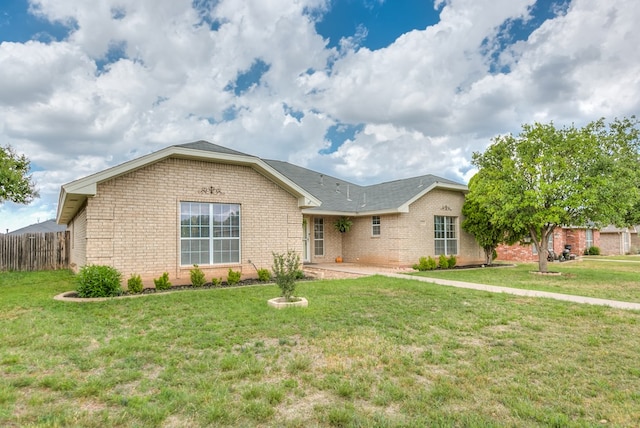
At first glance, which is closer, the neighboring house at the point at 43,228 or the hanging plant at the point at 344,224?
the hanging plant at the point at 344,224

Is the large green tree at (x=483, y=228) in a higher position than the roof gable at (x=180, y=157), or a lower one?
lower

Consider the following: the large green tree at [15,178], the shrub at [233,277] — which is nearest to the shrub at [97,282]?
the shrub at [233,277]

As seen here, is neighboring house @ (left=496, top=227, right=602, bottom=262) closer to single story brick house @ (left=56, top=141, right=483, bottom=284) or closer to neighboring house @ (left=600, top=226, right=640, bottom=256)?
neighboring house @ (left=600, top=226, right=640, bottom=256)

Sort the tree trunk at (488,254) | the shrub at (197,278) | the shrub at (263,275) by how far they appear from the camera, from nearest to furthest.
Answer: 1. the shrub at (197,278)
2. the shrub at (263,275)
3. the tree trunk at (488,254)

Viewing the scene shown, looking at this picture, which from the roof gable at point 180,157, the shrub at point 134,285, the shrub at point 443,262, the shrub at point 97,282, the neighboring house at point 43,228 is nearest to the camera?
the shrub at point 97,282

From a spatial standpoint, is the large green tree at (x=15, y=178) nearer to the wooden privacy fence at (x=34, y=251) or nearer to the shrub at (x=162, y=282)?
the wooden privacy fence at (x=34, y=251)

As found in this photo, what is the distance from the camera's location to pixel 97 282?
8.73 meters

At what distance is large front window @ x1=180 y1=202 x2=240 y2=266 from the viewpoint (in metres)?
11.1

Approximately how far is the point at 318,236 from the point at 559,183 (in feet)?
36.3

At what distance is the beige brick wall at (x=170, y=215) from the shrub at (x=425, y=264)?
20.4 ft

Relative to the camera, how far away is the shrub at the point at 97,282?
8688mm

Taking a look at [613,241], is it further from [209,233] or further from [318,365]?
[318,365]

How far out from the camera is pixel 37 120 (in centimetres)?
1381

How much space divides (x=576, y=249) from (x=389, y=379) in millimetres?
30873
